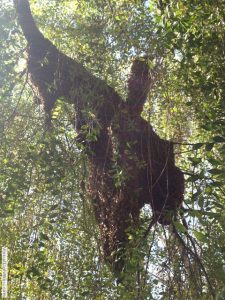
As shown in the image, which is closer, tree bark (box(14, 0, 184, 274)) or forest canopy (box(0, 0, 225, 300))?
forest canopy (box(0, 0, 225, 300))

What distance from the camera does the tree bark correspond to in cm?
457

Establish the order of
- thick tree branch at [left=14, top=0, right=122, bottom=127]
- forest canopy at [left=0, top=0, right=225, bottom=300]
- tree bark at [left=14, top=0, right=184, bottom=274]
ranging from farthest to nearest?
thick tree branch at [left=14, top=0, right=122, bottom=127], tree bark at [left=14, top=0, right=184, bottom=274], forest canopy at [left=0, top=0, right=225, bottom=300]

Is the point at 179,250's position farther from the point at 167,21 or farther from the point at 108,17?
the point at 108,17

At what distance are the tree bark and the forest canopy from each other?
0.02 meters

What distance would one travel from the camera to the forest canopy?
376cm

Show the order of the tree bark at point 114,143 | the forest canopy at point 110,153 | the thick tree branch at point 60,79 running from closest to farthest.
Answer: the forest canopy at point 110,153 < the tree bark at point 114,143 < the thick tree branch at point 60,79

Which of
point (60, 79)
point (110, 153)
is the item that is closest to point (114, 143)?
point (110, 153)

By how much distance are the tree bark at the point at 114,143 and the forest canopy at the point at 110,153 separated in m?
0.02

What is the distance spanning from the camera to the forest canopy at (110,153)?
3.76 m

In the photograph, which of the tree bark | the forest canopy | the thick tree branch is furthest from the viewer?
the thick tree branch

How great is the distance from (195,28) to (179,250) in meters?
2.08

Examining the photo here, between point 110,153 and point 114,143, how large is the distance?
17.1 inches

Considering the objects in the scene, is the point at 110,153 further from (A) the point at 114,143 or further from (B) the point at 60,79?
(B) the point at 60,79

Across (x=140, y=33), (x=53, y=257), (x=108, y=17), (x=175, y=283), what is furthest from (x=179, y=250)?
(x=108, y=17)
